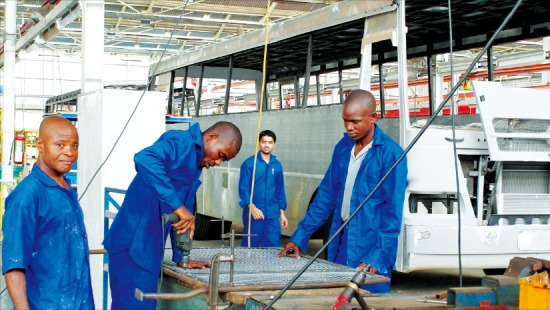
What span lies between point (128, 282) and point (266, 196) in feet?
16.0

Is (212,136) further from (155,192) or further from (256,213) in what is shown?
(256,213)

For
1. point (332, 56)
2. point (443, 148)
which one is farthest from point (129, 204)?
point (332, 56)

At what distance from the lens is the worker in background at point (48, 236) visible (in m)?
3.82

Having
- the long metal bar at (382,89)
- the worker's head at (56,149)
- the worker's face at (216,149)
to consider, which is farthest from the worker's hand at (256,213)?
the worker's head at (56,149)

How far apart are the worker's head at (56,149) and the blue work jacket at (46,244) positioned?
0.06 m

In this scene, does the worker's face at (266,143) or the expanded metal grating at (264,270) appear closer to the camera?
the expanded metal grating at (264,270)

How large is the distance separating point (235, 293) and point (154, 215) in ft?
3.92

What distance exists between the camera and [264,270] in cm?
448

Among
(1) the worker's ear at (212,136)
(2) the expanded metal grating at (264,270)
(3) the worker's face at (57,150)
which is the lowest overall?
(2) the expanded metal grating at (264,270)

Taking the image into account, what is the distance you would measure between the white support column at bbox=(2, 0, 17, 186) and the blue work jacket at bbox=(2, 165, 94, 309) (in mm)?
10737

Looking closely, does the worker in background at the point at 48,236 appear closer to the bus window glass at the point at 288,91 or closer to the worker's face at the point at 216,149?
the worker's face at the point at 216,149

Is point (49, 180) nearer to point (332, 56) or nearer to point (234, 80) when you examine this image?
point (332, 56)

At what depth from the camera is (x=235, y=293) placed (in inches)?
147

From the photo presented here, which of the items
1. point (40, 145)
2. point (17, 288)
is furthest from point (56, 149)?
point (17, 288)
